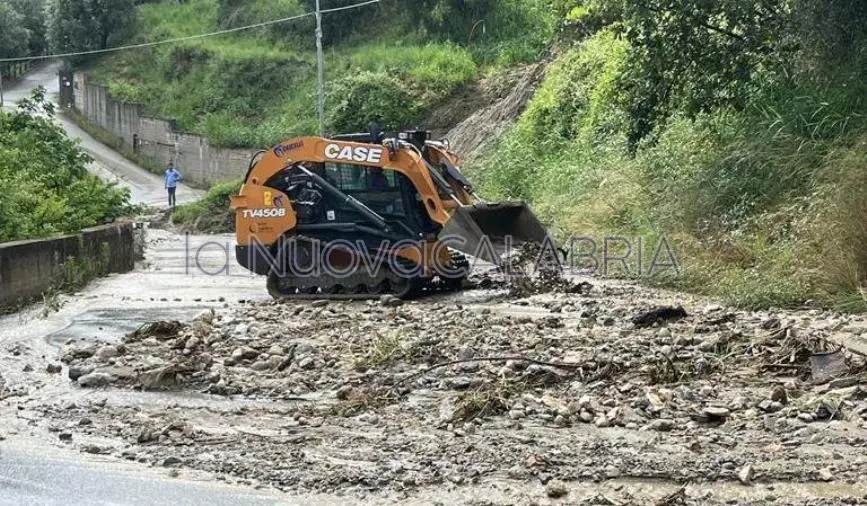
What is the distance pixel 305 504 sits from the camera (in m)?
6.50

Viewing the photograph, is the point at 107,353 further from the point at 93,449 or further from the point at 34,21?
the point at 34,21

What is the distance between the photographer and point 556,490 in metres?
6.33

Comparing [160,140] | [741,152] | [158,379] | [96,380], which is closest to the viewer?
[158,379]

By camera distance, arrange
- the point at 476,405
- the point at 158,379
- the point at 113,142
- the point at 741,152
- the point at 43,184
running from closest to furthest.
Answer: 1. the point at 476,405
2. the point at 158,379
3. the point at 741,152
4. the point at 43,184
5. the point at 113,142

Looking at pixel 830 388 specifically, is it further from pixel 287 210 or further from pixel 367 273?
pixel 287 210

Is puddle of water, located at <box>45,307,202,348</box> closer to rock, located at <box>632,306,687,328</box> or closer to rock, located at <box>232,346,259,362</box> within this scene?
rock, located at <box>232,346,259,362</box>

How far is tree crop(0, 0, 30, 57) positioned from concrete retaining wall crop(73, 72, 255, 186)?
375 inches

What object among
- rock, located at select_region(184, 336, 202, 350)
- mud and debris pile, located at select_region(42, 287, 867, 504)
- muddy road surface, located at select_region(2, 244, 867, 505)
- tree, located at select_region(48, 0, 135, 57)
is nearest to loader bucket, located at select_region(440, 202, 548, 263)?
muddy road surface, located at select_region(2, 244, 867, 505)

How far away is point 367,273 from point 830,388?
28.1ft

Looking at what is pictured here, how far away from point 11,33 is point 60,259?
174ft

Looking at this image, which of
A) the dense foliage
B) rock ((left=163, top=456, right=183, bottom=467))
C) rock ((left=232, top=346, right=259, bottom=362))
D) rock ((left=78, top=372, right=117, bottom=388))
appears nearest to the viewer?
rock ((left=163, top=456, right=183, bottom=467))

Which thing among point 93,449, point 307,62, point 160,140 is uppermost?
point 307,62

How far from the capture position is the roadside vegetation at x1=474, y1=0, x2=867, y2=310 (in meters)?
12.5

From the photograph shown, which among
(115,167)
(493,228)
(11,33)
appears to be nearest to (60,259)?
(493,228)
